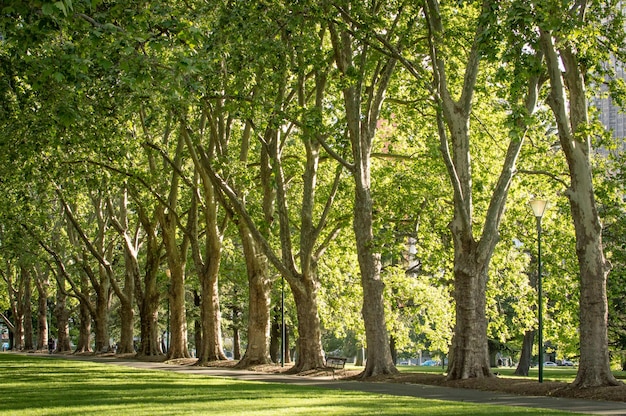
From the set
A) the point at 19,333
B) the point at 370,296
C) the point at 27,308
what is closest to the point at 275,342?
the point at 27,308

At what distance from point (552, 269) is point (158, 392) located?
1606 centimetres

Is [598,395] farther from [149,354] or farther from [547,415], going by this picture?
[149,354]

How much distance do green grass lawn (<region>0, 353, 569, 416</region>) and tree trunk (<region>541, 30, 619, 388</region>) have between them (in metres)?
3.43

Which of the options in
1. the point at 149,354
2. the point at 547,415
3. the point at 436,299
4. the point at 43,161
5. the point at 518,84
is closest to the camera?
the point at 547,415

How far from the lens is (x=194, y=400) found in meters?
16.0

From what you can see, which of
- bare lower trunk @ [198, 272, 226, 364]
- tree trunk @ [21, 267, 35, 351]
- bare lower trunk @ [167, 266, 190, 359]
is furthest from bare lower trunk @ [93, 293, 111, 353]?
bare lower trunk @ [198, 272, 226, 364]

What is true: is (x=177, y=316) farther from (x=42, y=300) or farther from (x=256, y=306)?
(x=42, y=300)

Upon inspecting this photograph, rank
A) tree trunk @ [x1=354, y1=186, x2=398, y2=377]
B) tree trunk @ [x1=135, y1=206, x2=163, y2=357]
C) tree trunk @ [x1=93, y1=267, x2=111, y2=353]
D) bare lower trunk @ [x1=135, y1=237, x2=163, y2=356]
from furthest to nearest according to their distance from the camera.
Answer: tree trunk @ [x1=93, y1=267, x2=111, y2=353] < bare lower trunk @ [x1=135, y1=237, x2=163, y2=356] < tree trunk @ [x1=135, y1=206, x2=163, y2=357] < tree trunk @ [x1=354, y1=186, x2=398, y2=377]

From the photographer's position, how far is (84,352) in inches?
1964

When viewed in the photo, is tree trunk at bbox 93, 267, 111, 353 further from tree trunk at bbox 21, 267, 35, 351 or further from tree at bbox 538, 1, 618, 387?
tree at bbox 538, 1, 618, 387

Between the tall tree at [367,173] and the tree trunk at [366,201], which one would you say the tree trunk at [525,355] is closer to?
the tree trunk at [366,201]

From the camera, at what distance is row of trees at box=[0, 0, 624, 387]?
49.9 feet

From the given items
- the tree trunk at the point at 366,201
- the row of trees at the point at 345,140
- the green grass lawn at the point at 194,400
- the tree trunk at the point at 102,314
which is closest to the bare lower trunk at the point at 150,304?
the row of trees at the point at 345,140

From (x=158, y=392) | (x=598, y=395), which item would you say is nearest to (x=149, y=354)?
(x=158, y=392)
